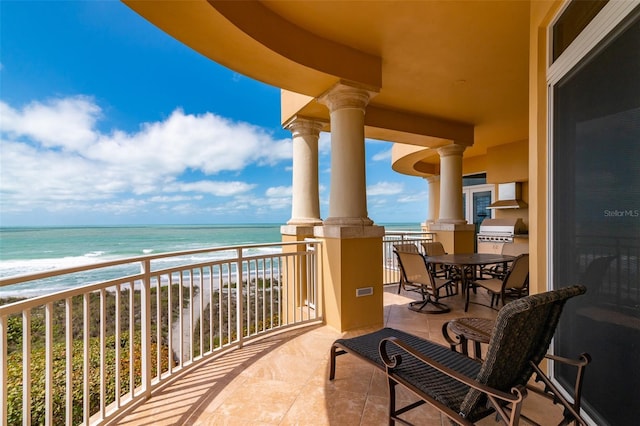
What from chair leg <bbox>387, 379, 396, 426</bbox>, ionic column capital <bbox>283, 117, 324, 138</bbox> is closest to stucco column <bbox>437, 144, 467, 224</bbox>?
ionic column capital <bbox>283, 117, 324, 138</bbox>

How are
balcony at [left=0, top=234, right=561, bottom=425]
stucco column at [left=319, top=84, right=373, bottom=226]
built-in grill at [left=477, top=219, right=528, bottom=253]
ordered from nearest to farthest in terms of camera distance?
balcony at [left=0, top=234, right=561, bottom=425] < stucco column at [left=319, top=84, right=373, bottom=226] < built-in grill at [left=477, top=219, right=528, bottom=253]

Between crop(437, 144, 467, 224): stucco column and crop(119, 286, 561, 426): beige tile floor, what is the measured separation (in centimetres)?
419

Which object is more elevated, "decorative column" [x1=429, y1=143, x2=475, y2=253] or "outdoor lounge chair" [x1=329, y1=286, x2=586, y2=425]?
"decorative column" [x1=429, y1=143, x2=475, y2=253]

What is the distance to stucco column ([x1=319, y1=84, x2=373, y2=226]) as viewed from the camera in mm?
3570

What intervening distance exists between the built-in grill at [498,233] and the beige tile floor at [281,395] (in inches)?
242

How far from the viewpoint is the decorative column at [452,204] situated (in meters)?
6.05

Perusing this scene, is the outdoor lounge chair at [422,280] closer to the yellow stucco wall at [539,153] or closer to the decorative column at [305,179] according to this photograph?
the decorative column at [305,179]

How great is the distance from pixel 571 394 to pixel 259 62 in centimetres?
343

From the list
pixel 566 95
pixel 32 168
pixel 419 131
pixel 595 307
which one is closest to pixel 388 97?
pixel 419 131

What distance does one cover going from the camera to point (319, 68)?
122 inches

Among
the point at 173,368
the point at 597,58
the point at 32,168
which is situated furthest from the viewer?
the point at 32,168

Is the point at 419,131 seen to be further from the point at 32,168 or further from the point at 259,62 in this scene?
the point at 32,168

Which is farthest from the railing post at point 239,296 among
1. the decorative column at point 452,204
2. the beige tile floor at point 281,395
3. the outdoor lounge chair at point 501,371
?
the decorative column at point 452,204

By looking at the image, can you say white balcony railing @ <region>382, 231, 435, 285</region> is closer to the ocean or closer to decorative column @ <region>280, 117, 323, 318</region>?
decorative column @ <region>280, 117, 323, 318</region>
